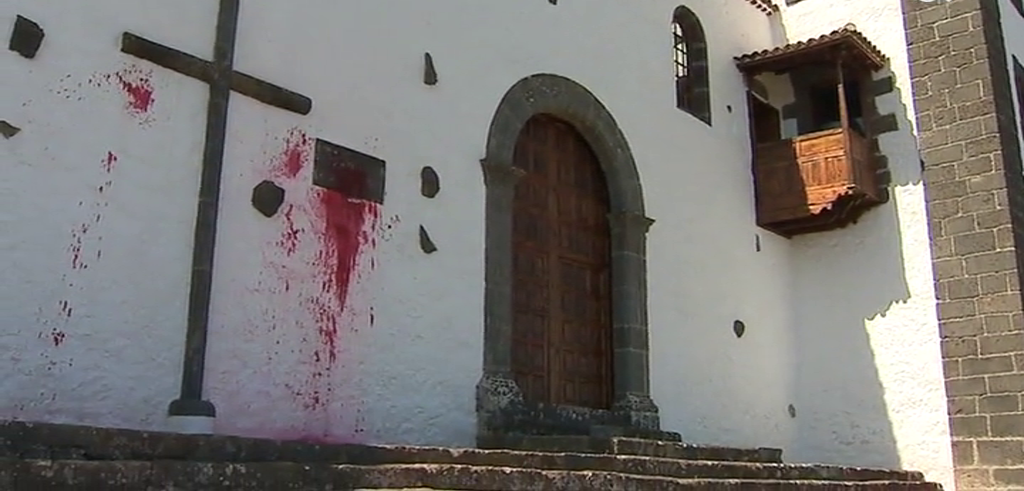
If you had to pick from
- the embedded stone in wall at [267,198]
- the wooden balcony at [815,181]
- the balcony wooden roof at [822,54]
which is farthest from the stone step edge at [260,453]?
the balcony wooden roof at [822,54]

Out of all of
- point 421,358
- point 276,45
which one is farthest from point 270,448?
point 276,45

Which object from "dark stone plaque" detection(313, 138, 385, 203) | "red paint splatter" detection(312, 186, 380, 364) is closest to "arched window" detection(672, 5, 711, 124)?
"dark stone plaque" detection(313, 138, 385, 203)

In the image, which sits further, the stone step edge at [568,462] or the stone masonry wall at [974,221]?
the stone masonry wall at [974,221]

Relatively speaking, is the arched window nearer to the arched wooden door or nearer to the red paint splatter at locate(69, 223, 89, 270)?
the arched wooden door

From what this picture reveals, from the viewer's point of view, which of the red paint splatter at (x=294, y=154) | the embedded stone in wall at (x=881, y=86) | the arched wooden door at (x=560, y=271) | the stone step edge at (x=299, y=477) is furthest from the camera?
the embedded stone in wall at (x=881, y=86)

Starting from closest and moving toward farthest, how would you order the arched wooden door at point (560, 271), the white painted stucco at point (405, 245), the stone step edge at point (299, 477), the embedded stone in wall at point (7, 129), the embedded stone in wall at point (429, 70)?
the stone step edge at point (299, 477) < the embedded stone in wall at point (7, 129) < the white painted stucco at point (405, 245) < the embedded stone in wall at point (429, 70) < the arched wooden door at point (560, 271)

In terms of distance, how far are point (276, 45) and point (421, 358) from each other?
220 cm

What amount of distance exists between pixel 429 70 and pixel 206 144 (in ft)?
6.36

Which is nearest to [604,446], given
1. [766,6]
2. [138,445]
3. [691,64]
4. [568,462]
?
[568,462]

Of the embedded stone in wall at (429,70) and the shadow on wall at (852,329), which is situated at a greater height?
the embedded stone in wall at (429,70)

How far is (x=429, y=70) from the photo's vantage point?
7.29 m

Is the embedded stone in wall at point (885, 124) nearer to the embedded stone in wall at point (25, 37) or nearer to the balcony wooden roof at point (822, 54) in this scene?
the balcony wooden roof at point (822, 54)

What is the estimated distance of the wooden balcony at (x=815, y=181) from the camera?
9922 mm

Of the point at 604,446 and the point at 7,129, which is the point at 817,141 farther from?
the point at 7,129
